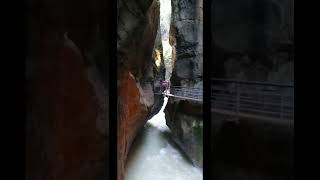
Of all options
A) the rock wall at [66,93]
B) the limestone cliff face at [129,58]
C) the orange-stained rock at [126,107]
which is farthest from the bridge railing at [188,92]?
the rock wall at [66,93]

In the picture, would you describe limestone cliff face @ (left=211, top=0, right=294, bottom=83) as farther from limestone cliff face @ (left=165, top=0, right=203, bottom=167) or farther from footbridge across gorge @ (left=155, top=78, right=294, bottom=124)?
limestone cliff face @ (left=165, top=0, right=203, bottom=167)

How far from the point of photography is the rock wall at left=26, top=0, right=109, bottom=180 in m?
2.63

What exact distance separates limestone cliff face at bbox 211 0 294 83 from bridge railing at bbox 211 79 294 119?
7 centimetres

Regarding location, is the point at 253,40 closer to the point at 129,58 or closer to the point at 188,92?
the point at 129,58

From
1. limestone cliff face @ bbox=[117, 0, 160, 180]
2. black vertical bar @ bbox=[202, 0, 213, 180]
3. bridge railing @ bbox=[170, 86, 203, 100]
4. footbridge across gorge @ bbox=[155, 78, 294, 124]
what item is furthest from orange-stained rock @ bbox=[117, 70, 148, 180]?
footbridge across gorge @ bbox=[155, 78, 294, 124]

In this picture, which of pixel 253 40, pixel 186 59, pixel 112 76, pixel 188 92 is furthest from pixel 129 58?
pixel 186 59

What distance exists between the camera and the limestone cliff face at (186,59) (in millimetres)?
15836

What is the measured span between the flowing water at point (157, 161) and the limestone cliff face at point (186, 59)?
2.07 ft

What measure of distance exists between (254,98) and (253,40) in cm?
53

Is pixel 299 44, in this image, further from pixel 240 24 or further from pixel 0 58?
pixel 0 58

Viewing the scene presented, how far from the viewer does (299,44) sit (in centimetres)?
245

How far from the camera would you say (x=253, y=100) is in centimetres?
286

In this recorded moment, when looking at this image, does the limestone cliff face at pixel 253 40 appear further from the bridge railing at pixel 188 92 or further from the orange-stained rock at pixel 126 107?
the bridge railing at pixel 188 92

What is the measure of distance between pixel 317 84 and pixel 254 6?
97 cm
